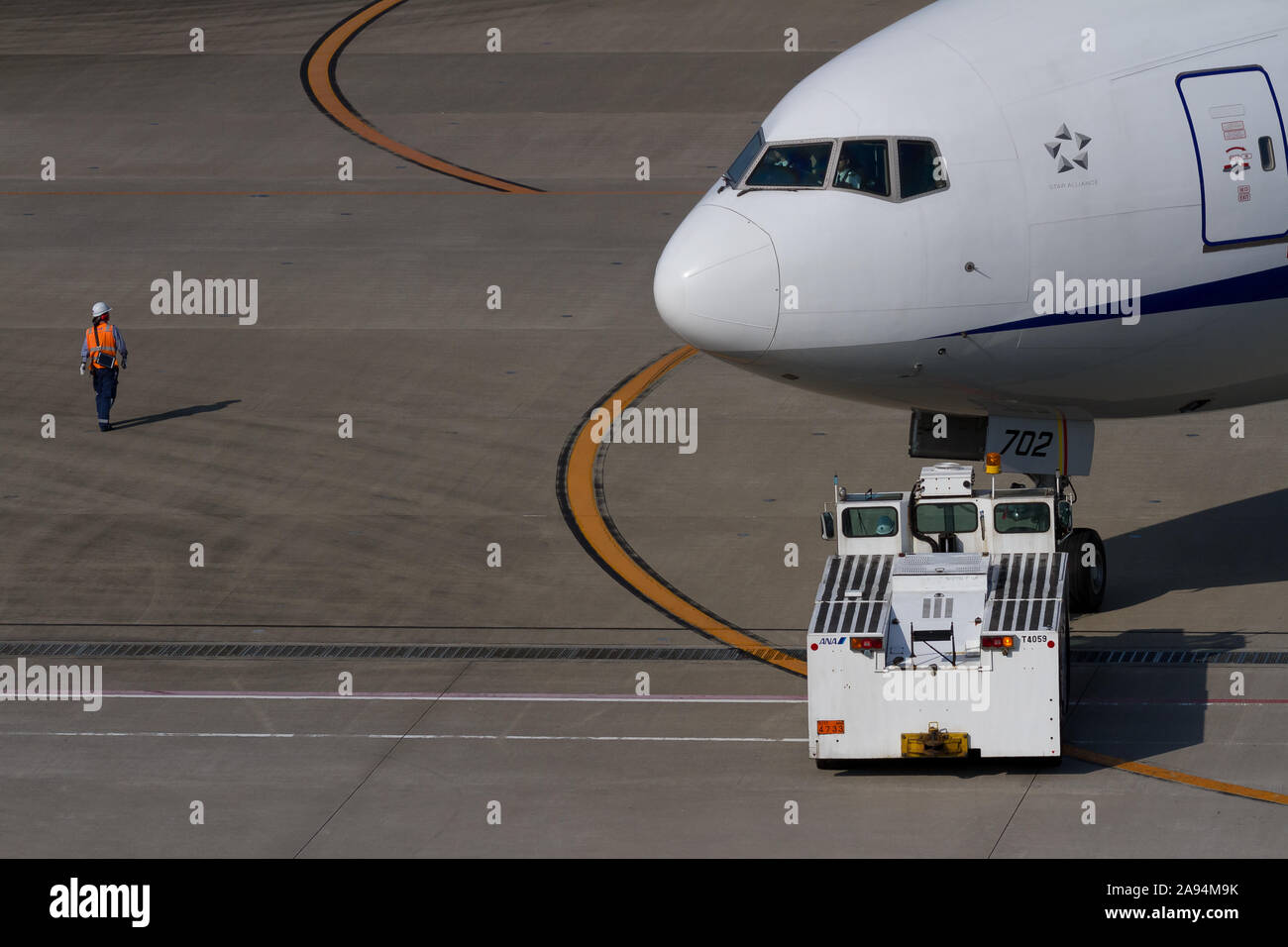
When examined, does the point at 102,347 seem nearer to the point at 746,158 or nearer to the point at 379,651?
the point at 379,651

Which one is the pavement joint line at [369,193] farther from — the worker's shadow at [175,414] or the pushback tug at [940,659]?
the pushback tug at [940,659]

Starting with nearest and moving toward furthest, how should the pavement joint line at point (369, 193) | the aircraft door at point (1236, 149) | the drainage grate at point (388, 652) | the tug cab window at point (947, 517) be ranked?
the aircraft door at point (1236, 149), the tug cab window at point (947, 517), the drainage grate at point (388, 652), the pavement joint line at point (369, 193)

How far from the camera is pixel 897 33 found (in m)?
24.5

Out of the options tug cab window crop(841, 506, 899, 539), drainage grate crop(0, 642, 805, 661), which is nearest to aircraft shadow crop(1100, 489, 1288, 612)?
tug cab window crop(841, 506, 899, 539)

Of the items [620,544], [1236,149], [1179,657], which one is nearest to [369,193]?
[620,544]

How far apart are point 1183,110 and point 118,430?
19.5m

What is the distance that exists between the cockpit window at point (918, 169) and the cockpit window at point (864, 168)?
0.61 feet

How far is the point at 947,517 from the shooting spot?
83.2ft

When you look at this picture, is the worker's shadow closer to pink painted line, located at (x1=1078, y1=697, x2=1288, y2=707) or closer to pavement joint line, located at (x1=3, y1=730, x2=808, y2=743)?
pavement joint line, located at (x1=3, y1=730, x2=808, y2=743)

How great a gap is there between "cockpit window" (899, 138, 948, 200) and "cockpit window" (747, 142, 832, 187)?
2.79 feet

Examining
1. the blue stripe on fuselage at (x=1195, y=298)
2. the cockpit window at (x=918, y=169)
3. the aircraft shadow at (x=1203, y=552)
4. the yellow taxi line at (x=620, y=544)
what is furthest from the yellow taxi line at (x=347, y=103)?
the blue stripe on fuselage at (x=1195, y=298)

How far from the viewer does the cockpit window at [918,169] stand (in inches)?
909
